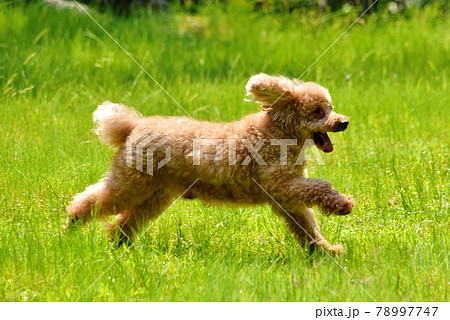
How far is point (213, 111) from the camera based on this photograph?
7.83 metres

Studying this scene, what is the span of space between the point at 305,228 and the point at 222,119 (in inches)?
115

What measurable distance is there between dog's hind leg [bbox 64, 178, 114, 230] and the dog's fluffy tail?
0.99 feet

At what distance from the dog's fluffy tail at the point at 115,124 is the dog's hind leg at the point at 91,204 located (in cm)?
30

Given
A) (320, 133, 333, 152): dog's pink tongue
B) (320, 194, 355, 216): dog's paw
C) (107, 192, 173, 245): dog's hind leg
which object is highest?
(320, 133, 333, 152): dog's pink tongue

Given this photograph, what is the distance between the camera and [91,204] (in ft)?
16.3

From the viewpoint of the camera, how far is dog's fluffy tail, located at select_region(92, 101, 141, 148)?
5.02 m

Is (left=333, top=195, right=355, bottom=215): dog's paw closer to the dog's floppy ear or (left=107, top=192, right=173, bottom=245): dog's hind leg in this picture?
the dog's floppy ear

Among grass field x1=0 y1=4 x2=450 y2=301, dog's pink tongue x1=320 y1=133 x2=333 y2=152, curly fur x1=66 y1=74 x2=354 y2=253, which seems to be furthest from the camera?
dog's pink tongue x1=320 y1=133 x2=333 y2=152

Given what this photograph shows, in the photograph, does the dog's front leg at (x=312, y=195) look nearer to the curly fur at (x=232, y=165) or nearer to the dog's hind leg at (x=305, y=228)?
the curly fur at (x=232, y=165)

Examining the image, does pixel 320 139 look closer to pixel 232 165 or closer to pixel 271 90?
pixel 271 90

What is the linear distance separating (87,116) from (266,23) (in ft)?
14.4

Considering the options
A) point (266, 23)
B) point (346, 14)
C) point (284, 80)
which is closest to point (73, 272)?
point (284, 80)

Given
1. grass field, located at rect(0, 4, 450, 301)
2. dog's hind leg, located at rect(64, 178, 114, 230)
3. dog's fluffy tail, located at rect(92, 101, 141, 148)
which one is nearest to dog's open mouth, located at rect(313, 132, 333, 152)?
grass field, located at rect(0, 4, 450, 301)

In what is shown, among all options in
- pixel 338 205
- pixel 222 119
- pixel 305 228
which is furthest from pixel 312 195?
pixel 222 119
